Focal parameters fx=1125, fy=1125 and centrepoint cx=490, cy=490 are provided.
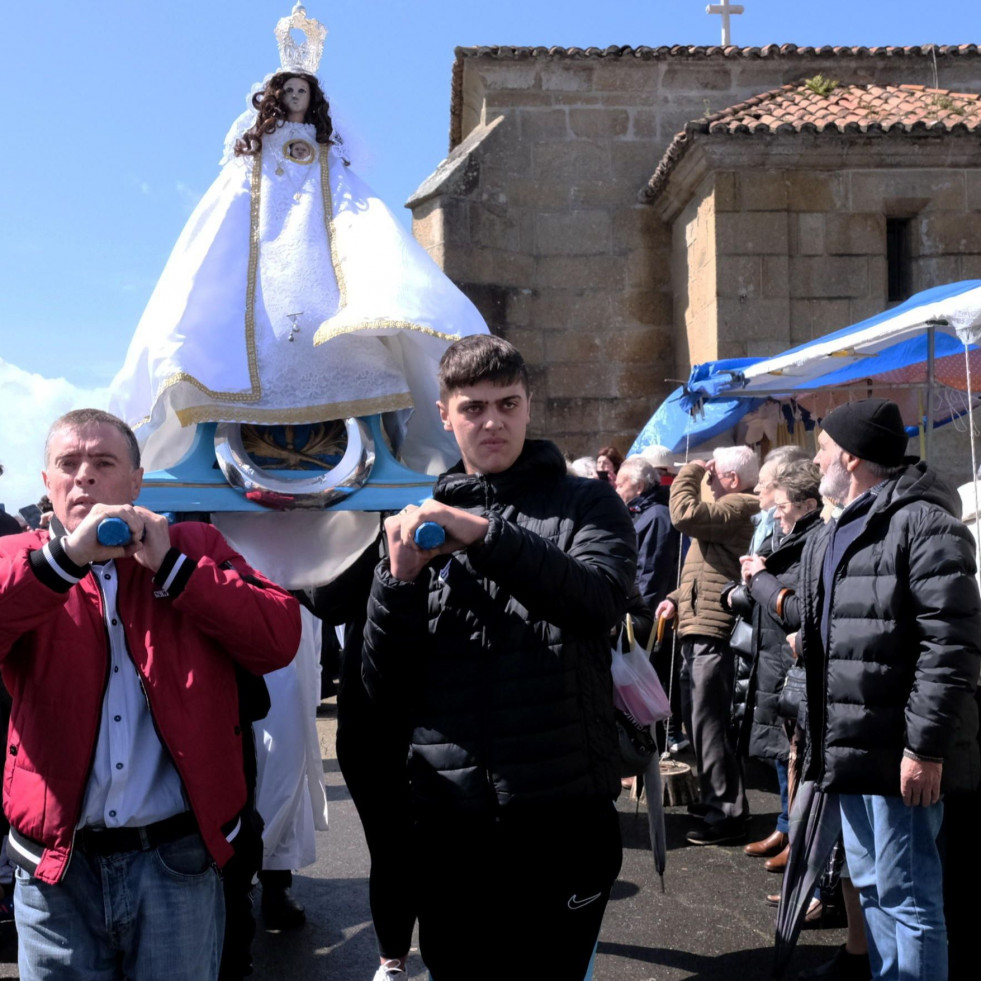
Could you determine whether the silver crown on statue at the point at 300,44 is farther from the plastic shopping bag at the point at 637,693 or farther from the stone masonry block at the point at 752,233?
the stone masonry block at the point at 752,233

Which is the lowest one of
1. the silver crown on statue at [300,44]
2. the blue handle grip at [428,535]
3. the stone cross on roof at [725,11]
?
the blue handle grip at [428,535]

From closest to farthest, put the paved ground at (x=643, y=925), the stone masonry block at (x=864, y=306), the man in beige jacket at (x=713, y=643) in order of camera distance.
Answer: the paved ground at (x=643, y=925) < the man in beige jacket at (x=713, y=643) < the stone masonry block at (x=864, y=306)

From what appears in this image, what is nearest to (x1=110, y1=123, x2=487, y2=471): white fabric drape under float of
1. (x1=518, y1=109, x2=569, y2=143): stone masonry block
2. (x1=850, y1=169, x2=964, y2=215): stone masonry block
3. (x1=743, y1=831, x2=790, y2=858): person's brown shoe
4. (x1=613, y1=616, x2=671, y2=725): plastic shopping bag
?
(x1=613, y1=616, x2=671, y2=725): plastic shopping bag

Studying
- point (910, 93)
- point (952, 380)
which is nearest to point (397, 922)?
point (952, 380)

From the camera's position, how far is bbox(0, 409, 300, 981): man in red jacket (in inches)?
84.2

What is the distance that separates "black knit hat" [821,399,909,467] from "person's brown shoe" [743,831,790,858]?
2514 millimetres

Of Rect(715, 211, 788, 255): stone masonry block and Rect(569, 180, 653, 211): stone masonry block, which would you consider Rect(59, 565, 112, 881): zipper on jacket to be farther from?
Rect(569, 180, 653, 211): stone masonry block

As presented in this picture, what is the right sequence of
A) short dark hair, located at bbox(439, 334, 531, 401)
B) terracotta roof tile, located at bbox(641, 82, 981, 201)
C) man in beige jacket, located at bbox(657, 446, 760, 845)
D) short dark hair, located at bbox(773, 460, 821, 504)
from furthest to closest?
terracotta roof tile, located at bbox(641, 82, 981, 201), man in beige jacket, located at bbox(657, 446, 760, 845), short dark hair, located at bbox(773, 460, 821, 504), short dark hair, located at bbox(439, 334, 531, 401)

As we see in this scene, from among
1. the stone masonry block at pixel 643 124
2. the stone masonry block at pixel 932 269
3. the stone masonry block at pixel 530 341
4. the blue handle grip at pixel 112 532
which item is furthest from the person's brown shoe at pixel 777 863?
the stone masonry block at pixel 643 124

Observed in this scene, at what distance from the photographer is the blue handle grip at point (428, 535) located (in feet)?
6.40

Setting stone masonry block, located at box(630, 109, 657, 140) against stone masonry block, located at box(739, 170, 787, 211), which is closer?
stone masonry block, located at box(739, 170, 787, 211)

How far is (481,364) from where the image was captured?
228cm

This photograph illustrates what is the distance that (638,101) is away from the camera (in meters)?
14.2

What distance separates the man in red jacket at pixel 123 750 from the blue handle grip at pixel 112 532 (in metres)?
0.07
